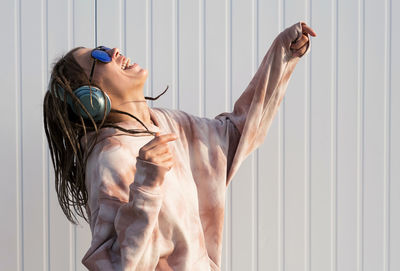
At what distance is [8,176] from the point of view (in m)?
1.67

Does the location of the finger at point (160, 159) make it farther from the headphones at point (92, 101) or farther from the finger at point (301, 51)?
the finger at point (301, 51)

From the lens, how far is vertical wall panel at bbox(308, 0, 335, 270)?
174 centimetres

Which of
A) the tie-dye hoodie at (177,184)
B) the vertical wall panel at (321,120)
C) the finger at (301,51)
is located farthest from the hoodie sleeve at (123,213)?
the vertical wall panel at (321,120)

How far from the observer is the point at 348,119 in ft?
5.75

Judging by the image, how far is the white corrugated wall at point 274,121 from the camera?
5.49ft

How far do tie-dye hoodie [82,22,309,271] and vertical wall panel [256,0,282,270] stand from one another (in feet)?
0.86

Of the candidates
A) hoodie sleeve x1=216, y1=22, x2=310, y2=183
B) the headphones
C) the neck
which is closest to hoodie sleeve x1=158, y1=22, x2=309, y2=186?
hoodie sleeve x1=216, y1=22, x2=310, y2=183

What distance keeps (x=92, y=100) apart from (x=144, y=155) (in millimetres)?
218

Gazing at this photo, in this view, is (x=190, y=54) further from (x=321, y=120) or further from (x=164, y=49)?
(x=321, y=120)

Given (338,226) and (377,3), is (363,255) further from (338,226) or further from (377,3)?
(377,3)

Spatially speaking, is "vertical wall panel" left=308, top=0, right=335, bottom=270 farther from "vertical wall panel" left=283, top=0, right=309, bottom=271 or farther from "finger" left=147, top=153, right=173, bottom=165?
"finger" left=147, top=153, right=173, bottom=165

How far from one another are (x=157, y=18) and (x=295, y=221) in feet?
2.40

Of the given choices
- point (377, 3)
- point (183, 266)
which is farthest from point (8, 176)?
point (377, 3)

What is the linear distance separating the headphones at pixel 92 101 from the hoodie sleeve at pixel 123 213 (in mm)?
88
